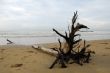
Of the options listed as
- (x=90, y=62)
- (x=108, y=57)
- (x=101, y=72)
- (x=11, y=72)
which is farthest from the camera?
(x=108, y=57)

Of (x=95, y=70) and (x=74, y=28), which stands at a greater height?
(x=74, y=28)

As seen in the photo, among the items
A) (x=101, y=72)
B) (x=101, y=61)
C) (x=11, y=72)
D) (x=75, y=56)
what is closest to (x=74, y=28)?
(x=75, y=56)

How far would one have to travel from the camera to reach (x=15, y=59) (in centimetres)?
881

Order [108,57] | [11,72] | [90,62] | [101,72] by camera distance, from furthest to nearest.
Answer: [108,57] → [90,62] → [11,72] → [101,72]

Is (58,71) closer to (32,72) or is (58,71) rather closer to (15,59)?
(32,72)

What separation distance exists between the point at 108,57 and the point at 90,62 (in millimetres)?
1065

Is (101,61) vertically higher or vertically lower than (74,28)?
lower

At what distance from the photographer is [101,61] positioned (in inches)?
306

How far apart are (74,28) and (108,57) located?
1.76 m

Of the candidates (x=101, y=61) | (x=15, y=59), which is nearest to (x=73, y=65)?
(x=101, y=61)

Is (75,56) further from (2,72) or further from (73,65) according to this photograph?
(2,72)

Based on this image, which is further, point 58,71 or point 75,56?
point 75,56

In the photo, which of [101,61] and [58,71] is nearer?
[58,71]

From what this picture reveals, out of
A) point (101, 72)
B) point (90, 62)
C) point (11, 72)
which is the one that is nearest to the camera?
point (101, 72)
